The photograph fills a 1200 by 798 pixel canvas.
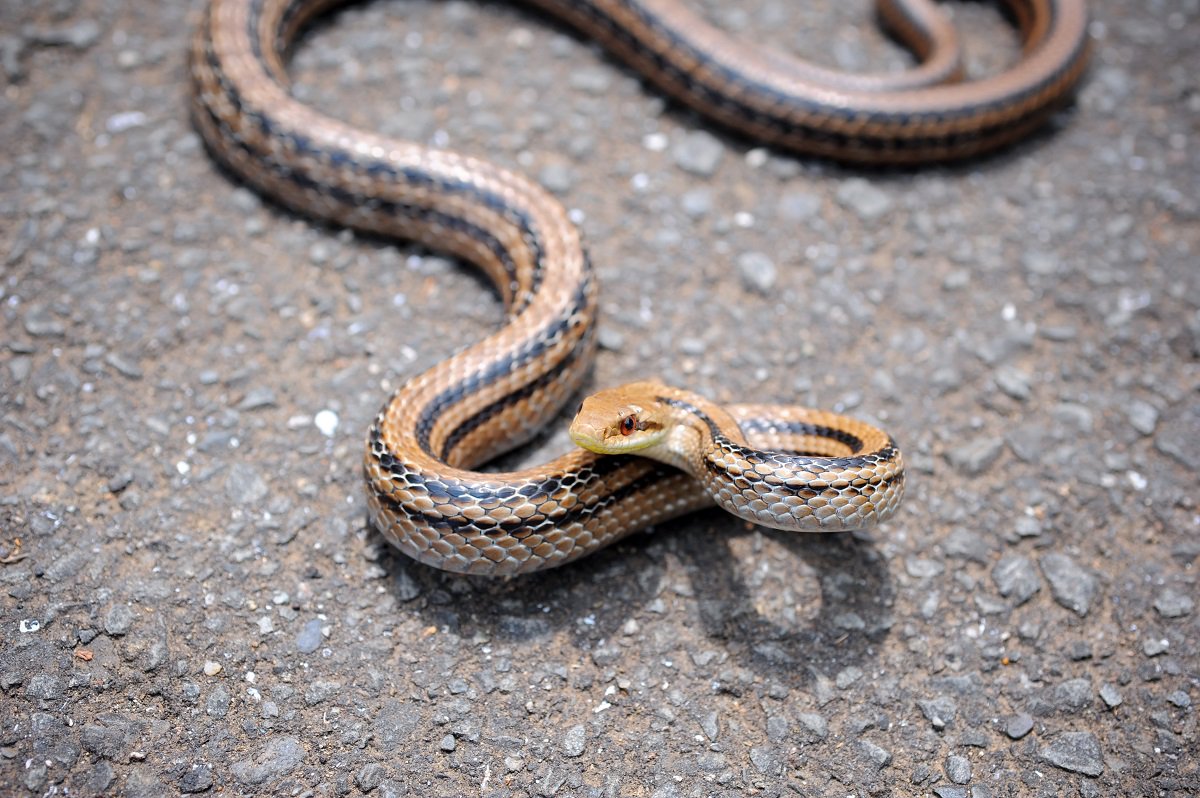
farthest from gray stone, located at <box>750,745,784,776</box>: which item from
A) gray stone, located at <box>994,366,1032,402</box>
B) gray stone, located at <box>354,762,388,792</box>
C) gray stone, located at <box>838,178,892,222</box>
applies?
gray stone, located at <box>838,178,892,222</box>

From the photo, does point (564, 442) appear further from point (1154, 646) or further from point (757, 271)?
point (1154, 646)

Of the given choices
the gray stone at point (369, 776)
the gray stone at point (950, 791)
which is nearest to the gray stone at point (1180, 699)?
the gray stone at point (950, 791)

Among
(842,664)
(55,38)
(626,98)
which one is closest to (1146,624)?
(842,664)

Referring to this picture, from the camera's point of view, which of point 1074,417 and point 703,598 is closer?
point 703,598

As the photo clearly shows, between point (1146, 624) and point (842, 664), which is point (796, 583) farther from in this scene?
point (1146, 624)

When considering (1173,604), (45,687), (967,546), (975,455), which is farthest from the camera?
(975,455)

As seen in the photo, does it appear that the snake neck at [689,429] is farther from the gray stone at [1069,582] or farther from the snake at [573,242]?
the gray stone at [1069,582]

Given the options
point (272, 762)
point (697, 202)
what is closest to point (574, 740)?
point (272, 762)
